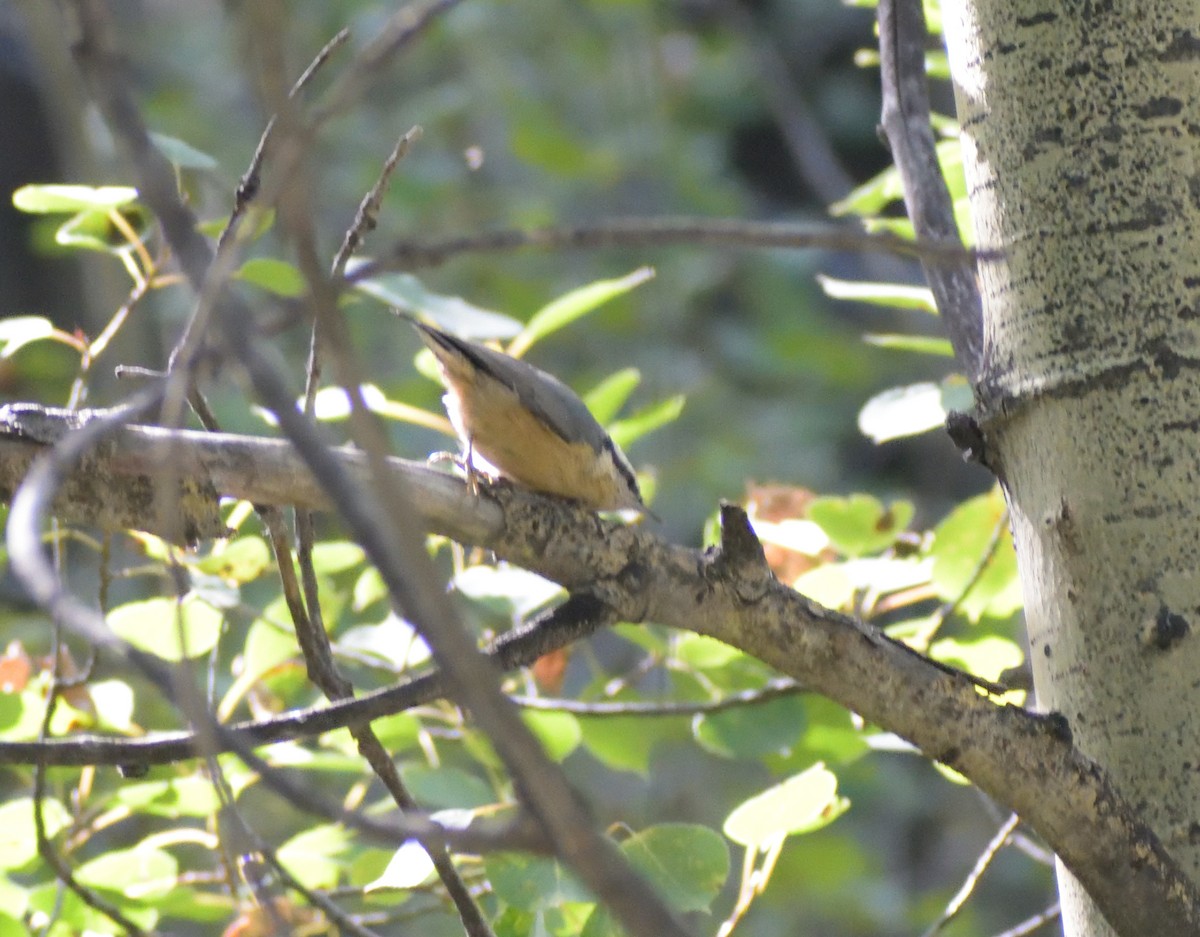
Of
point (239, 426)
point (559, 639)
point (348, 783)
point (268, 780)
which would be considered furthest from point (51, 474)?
point (239, 426)

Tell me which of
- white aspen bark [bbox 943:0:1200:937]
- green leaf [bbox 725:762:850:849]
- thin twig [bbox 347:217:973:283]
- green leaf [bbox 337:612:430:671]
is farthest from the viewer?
green leaf [bbox 337:612:430:671]

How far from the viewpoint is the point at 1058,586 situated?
0.74 m

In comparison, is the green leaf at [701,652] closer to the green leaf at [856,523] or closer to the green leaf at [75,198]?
the green leaf at [856,523]

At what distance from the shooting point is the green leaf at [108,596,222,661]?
3.14 feet

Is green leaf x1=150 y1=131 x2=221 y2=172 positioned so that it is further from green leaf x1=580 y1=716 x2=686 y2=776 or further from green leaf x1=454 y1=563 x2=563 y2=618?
green leaf x1=580 y1=716 x2=686 y2=776

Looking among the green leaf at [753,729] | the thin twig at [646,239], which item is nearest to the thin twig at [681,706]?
the green leaf at [753,729]

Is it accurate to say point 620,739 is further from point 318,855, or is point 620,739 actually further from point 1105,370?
point 1105,370

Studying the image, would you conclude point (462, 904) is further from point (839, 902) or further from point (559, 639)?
point (839, 902)

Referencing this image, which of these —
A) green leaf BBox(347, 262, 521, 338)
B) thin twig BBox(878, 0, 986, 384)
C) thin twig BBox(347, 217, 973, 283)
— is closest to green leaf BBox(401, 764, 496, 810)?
green leaf BBox(347, 262, 521, 338)

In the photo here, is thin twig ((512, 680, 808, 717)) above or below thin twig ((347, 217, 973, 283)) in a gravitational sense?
below

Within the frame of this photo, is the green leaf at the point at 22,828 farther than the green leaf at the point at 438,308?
No

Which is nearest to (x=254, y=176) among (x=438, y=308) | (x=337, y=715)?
(x=337, y=715)

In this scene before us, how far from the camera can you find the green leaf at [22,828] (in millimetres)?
912

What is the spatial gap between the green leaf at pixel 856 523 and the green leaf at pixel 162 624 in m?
0.46
